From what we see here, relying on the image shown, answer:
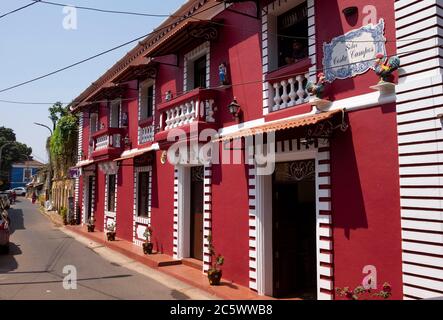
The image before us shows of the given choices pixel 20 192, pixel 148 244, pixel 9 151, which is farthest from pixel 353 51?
pixel 9 151

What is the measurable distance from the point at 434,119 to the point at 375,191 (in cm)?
133

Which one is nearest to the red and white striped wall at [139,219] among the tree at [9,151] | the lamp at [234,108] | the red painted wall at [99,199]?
the red painted wall at [99,199]

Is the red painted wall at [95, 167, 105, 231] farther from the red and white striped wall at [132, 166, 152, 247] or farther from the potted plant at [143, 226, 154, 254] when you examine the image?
the potted plant at [143, 226, 154, 254]

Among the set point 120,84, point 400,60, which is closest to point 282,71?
point 400,60

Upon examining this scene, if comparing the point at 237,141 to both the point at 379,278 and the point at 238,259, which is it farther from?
the point at 379,278

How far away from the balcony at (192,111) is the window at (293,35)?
219 cm

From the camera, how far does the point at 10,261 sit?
1159cm

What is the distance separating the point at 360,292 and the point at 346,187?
1.60 meters

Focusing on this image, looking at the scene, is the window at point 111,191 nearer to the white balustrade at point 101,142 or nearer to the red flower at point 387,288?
the white balustrade at point 101,142

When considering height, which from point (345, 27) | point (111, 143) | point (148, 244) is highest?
point (345, 27)

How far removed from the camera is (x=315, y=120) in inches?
247

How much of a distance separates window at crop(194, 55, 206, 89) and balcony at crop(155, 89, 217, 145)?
0.93 metres

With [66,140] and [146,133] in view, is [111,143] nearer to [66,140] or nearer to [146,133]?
[146,133]

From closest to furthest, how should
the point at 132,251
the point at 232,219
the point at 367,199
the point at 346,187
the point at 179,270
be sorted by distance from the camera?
1. the point at 367,199
2. the point at 346,187
3. the point at 232,219
4. the point at 179,270
5. the point at 132,251
